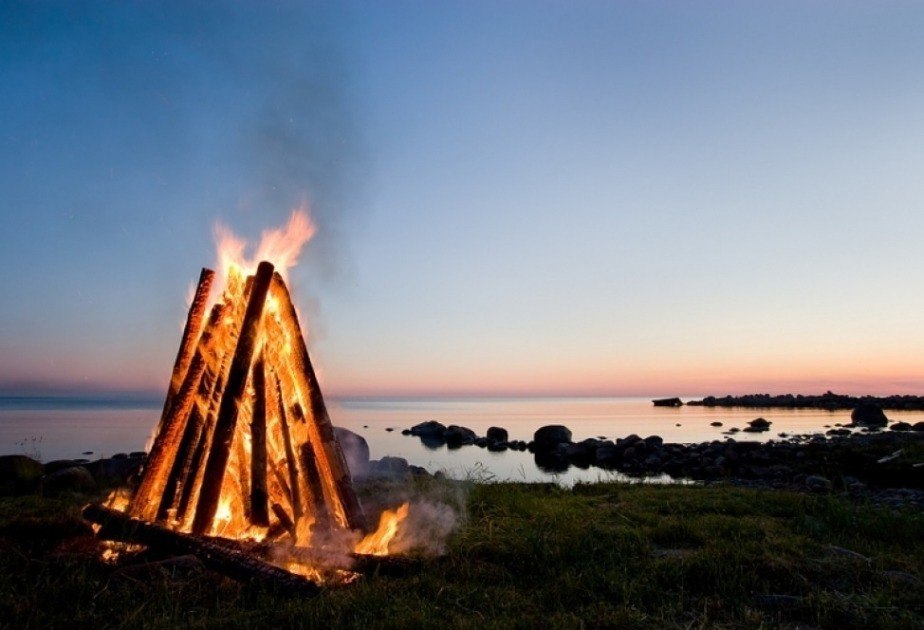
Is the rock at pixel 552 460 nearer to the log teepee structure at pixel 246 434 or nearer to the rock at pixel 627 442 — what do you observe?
the rock at pixel 627 442

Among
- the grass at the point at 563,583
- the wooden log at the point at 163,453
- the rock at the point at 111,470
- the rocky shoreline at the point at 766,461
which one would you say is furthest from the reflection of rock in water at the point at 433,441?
the wooden log at the point at 163,453

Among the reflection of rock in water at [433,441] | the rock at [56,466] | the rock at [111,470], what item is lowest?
the reflection of rock in water at [433,441]

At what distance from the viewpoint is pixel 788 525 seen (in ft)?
29.1

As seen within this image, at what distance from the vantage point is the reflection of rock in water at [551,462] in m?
26.1

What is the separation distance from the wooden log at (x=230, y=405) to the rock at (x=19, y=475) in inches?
295

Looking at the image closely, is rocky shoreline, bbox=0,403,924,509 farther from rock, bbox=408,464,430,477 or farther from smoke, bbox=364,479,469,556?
smoke, bbox=364,479,469,556

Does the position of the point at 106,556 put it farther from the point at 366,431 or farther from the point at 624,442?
the point at 366,431

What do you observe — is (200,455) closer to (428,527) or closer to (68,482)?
(428,527)

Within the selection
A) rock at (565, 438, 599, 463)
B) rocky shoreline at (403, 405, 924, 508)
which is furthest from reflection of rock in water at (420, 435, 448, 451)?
rock at (565, 438, 599, 463)

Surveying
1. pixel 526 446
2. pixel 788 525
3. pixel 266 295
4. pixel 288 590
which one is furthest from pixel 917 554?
pixel 526 446

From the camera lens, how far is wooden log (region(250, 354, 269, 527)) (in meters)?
7.04

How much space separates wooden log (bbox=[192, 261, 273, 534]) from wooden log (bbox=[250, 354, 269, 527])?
273 mm

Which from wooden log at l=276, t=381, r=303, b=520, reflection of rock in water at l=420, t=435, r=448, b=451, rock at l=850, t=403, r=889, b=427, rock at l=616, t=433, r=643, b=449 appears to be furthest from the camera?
rock at l=850, t=403, r=889, b=427

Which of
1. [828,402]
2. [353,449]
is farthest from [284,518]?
[828,402]
